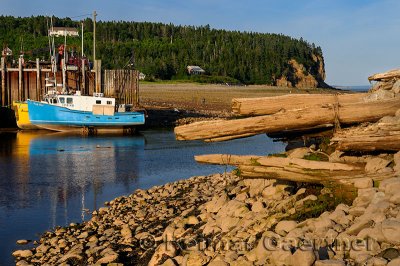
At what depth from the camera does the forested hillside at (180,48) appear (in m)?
112

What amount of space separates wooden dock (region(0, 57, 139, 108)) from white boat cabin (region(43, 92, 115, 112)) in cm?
364

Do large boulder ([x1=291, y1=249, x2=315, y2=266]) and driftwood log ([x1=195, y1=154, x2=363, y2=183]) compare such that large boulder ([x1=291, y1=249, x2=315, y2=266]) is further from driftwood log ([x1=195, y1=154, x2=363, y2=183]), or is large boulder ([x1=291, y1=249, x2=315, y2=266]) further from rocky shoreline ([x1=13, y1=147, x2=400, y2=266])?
driftwood log ([x1=195, y1=154, x2=363, y2=183])

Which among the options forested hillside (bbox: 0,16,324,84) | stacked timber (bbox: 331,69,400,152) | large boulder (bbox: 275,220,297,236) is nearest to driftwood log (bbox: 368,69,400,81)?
stacked timber (bbox: 331,69,400,152)

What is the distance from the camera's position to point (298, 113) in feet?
36.2

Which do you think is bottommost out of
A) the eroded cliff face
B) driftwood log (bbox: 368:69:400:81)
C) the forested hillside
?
driftwood log (bbox: 368:69:400:81)

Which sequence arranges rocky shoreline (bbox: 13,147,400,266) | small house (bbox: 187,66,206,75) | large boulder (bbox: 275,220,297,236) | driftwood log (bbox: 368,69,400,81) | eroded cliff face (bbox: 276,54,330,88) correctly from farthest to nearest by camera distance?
eroded cliff face (bbox: 276,54,330,88)
small house (bbox: 187,66,206,75)
driftwood log (bbox: 368,69,400,81)
large boulder (bbox: 275,220,297,236)
rocky shoreline (bbox: 13,147,400,266)

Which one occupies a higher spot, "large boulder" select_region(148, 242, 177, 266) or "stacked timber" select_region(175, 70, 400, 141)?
"stacked timber" select_region(175, 70, 400, 141)

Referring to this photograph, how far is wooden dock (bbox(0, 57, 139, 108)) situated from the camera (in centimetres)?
4362

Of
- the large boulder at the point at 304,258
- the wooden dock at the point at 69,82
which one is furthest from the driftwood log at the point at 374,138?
the wooden dock at the point at 69,82

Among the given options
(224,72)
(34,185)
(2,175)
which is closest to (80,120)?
(2,175)

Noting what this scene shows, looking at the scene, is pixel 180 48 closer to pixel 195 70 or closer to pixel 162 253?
pixel 195 70

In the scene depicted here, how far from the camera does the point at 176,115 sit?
50.7m

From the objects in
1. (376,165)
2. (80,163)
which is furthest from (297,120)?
(80,163)

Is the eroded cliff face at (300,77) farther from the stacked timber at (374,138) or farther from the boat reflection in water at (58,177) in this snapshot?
the stacked timber at (374,138)
